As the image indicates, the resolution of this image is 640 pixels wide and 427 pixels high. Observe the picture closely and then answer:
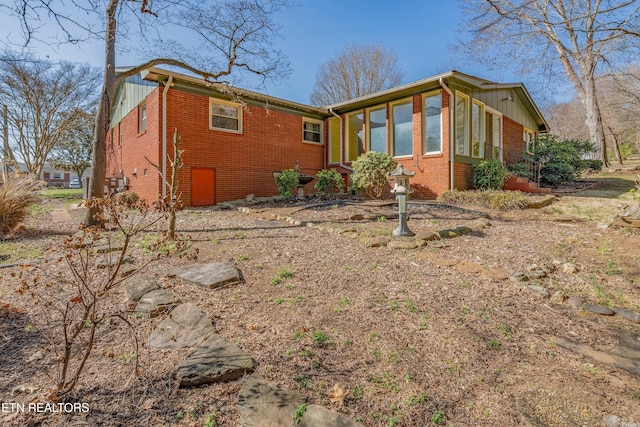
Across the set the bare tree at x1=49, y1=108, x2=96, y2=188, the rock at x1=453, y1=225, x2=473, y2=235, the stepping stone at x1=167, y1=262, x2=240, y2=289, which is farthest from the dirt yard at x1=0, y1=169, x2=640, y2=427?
the bare tree at x1=49, y1=108, x2=96, y2=188

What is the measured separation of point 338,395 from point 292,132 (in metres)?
11.0

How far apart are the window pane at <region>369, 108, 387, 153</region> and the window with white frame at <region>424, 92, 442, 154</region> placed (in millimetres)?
1518

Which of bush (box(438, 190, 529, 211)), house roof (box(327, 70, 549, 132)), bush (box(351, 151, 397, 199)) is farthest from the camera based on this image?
bush (box(351, 151, 397, 199))

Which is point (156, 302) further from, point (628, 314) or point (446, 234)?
point (446, 234)

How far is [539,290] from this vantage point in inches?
124

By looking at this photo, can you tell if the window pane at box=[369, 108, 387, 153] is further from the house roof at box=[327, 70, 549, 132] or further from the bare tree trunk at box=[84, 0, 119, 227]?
the bare tree trunk at box=[84, 0, 119, 227]

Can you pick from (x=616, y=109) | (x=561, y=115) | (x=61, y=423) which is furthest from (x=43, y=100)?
(x=561, y=115)

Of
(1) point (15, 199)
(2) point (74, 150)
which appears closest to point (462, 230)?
(1) point (15, 199)

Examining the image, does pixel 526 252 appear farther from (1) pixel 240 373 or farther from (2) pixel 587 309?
(1) pixel 240 373

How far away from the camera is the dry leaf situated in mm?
1714

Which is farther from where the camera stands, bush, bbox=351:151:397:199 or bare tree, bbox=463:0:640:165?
bush, bbox=351:151:397:199

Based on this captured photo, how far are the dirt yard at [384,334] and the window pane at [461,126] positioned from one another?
536 cm

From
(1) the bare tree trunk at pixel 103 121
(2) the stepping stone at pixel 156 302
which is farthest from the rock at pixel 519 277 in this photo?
(1) the bare tree trunk at pixel 103 121

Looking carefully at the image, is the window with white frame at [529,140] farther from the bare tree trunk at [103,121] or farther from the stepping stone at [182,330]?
the stepping stone at [182,330]
